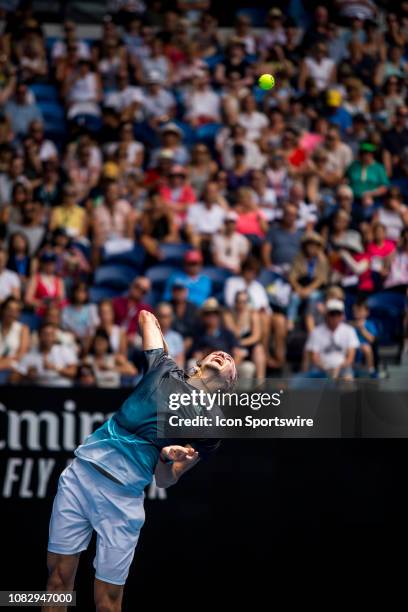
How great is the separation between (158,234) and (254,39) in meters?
4.73

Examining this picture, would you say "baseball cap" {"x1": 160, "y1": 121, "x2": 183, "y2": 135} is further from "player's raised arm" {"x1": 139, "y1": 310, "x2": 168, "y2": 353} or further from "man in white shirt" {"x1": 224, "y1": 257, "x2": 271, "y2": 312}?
"player's raised arm" {"x1": 139, "y1": 310, "x2": 168, "y2": 353}

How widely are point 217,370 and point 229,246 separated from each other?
6.06 metres

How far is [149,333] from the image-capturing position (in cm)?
670

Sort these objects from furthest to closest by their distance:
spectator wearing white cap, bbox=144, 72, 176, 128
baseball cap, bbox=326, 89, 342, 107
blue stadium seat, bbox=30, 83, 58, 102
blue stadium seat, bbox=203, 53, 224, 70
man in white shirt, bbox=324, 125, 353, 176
→ blue stadium seat, bbox=203, 53, 224, 70 → baseball cap, bbox=326, 89, 342, 107 → blue stadium seat, bbox=30, 83, 58, 102 → spectator wearing white cap, bbox=144, 72, 176, 128 → man in white shirt, bbox=324, 125, 353, 176

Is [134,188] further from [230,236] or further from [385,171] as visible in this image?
[385,171]

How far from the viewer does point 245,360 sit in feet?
36.1

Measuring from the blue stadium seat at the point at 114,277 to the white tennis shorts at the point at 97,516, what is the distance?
5.32 metres

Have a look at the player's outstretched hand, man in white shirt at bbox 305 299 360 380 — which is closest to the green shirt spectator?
man in white shirt at bbox 305 299 360 380

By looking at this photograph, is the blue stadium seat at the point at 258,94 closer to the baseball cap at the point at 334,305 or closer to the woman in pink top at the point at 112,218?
the woman in pink top at the point at 112,218

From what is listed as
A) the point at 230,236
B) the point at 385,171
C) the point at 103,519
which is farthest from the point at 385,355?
the point at 103,519

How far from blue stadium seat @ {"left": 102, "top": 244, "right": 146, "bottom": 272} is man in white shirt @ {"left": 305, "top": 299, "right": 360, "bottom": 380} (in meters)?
2.19

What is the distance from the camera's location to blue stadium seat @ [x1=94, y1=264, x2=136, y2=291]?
11.9m

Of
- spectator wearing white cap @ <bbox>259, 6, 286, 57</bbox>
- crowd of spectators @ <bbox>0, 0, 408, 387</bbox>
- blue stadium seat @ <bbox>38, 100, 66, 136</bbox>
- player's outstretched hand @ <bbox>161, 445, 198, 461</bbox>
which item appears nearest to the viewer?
player's outstretched hand @ <bbox>161, 445, 198, 461</bbox>

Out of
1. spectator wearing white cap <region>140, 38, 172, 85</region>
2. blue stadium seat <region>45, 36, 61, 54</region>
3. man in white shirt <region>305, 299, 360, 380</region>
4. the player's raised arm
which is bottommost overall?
the player's raised arm
